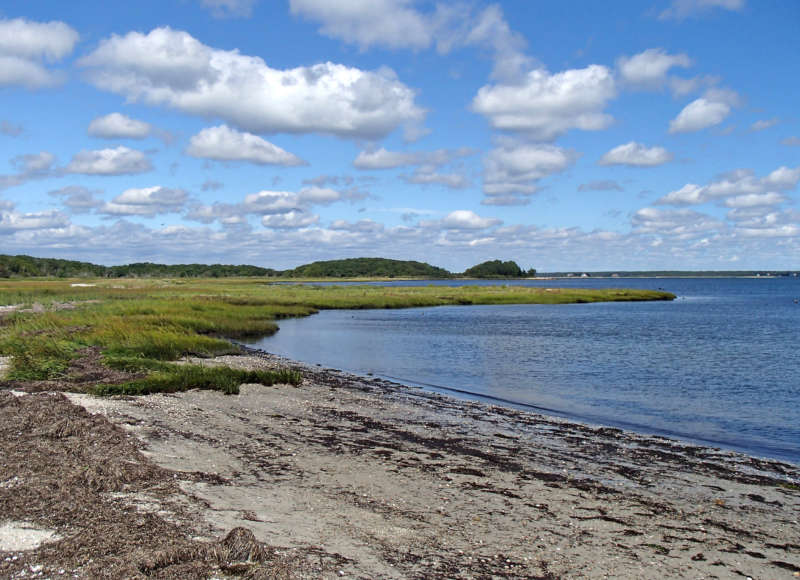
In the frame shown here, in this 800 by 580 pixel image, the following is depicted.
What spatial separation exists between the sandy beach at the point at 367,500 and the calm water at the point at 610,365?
12.0 ft

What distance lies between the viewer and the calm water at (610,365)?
1980 centimetres

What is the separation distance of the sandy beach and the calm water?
367cm

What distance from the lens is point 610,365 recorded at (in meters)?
31.9

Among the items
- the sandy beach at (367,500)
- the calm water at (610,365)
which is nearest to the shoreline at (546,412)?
the calm water at (610,365)

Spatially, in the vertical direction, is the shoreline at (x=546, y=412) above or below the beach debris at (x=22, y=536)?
below

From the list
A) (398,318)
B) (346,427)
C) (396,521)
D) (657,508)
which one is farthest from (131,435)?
(398,318)

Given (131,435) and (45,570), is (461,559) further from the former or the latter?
(131,435)

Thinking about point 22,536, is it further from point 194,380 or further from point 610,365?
point 610,365

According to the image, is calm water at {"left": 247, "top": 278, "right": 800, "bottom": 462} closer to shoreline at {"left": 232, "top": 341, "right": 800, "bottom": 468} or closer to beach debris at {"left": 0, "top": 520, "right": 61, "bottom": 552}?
shoreline at {"left": 232, "top": 341, "right": 800, "bottom": 468}

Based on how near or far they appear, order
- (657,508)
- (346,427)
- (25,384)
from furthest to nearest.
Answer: (25,384)
(346,427)
(657,508)

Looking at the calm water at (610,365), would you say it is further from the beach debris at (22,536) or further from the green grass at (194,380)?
the beach debris at (22,536)

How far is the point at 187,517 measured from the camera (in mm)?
8562

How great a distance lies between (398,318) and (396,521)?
55.8m

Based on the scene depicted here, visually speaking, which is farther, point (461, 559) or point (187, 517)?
point (187, 517)
